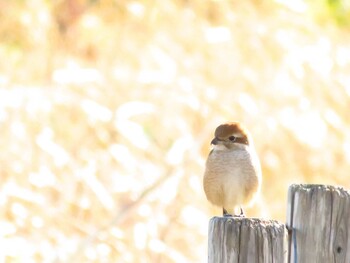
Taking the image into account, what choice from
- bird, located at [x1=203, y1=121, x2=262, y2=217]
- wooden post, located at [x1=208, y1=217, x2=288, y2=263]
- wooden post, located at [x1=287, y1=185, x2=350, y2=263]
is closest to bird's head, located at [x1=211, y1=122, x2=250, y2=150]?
bird, located at [x1=203, y1=121, x2=262, y2=217]

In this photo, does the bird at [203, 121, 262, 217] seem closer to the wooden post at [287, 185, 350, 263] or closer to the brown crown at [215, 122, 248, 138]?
the brown crown at [215, 122, 248, 138]

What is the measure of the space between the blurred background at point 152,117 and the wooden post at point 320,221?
9.09 ft

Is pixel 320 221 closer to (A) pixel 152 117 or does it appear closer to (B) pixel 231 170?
(B) pixel 231 170

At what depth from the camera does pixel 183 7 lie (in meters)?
7.03

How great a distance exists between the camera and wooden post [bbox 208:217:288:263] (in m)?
2.28

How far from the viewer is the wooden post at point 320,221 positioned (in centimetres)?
242

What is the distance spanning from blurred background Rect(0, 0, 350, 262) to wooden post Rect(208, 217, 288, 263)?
2.85m

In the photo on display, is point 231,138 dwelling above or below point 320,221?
above

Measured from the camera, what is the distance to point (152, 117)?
248 inches

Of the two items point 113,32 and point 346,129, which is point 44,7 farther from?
point 346,129

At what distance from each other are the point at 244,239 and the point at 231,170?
1.44 meters

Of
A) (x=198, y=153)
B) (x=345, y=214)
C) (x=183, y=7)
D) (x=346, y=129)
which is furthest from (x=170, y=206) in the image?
(x=345, y=214)

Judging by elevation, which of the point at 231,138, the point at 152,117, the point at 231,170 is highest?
the point at 152,117

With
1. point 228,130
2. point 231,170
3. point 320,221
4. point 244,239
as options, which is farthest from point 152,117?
point 244,239
